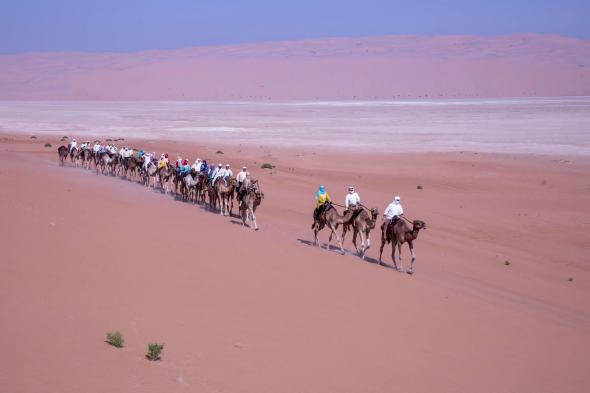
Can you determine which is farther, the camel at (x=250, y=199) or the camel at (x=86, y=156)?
the camel at (x=86, y=156)

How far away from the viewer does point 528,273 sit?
19484mm

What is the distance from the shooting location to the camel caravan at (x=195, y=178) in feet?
71.3

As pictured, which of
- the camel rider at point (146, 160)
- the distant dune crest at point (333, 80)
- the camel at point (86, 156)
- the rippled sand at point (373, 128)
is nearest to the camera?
the camel rider at point (146, 160)

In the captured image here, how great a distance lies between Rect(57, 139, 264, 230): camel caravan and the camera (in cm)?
2172

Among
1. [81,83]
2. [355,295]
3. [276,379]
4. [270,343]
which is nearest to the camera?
[276,379]

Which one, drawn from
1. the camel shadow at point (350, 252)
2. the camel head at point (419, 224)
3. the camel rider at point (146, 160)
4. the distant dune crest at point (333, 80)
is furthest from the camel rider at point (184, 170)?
the distant dune crest at point (333, 80)

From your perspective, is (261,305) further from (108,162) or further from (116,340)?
(108,162)

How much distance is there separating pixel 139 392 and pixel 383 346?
4293 millimetres

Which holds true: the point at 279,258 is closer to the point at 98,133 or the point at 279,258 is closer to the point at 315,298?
the point at 315,298

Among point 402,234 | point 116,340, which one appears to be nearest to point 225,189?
point 402,234

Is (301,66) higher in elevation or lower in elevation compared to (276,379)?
higher

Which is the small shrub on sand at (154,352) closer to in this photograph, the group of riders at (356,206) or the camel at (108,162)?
the group of riders at (356,206)

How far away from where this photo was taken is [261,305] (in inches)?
445

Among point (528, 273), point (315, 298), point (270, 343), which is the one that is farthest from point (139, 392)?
point (528, 273)
